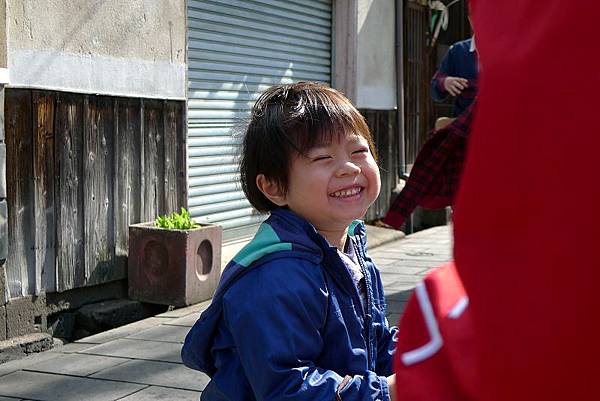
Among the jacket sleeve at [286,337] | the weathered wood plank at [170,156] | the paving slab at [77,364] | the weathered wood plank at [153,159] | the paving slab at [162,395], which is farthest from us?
the weathered wood plank at [170,156]

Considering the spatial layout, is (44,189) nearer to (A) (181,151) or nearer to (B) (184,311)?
(B) (184,311)

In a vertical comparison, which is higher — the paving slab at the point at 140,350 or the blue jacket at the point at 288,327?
the blue jacket at the point at 288,327

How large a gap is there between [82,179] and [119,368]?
1.39 m

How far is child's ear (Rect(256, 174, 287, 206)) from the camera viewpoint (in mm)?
2273

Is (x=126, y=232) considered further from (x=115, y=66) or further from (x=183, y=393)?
(x=183, y=393)

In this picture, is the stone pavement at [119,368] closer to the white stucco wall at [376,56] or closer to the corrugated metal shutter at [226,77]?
the corrugated metal shutter at [226,77]

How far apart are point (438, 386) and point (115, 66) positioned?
5.43 m

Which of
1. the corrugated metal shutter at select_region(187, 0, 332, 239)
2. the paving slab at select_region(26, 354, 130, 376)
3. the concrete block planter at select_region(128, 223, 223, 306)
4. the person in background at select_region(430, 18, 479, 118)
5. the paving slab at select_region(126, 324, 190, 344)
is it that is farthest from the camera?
the corrugated metal shutter at select_region(187, 0, 332, 239)

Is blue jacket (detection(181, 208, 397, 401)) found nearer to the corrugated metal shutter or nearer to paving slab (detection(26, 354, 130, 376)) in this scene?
paving slab (detection(26, 354, 130, 376))

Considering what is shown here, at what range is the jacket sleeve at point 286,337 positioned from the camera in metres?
1.95

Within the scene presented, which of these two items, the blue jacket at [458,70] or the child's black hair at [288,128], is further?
the blue jacket at [458,70]

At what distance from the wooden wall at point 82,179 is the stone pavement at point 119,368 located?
43 cm

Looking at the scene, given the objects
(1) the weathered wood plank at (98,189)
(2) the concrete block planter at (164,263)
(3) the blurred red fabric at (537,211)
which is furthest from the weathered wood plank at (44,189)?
(3) the blurred red fabric at (537,211)

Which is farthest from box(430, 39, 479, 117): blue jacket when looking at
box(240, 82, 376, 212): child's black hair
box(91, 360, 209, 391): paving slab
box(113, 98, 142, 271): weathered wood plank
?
box(240, 82, 376, 212): child's black hair
